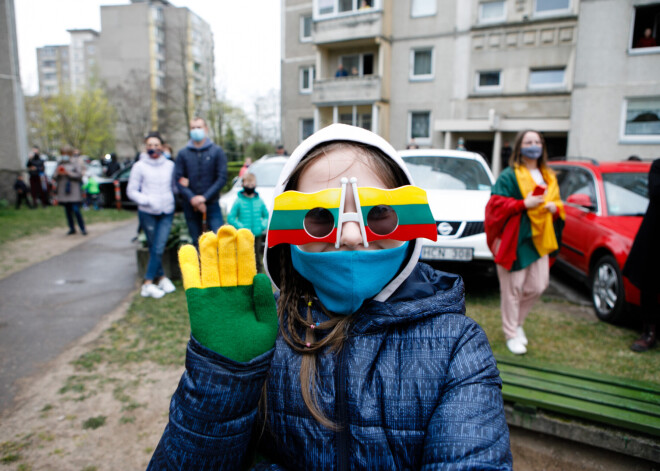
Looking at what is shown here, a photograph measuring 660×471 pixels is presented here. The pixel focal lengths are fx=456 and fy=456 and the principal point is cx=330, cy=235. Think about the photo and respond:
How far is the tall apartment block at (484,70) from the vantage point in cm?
1656

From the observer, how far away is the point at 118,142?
52.5 m

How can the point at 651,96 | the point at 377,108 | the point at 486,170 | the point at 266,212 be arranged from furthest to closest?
the point at 377,108, the point at 651,96, the point at 486,170, the point at 266,212

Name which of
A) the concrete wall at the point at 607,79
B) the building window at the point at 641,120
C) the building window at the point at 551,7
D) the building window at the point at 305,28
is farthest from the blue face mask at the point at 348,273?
the building window at the point at 305,28

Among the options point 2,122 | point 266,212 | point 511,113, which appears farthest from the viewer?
point 511,113

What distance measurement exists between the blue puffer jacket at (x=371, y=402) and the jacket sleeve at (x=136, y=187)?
490 cm

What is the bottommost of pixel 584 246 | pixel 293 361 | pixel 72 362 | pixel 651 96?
pixel 72 362

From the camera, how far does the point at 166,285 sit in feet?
19.7

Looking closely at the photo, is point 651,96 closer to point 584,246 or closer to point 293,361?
point 584,246

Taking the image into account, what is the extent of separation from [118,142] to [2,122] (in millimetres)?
39959

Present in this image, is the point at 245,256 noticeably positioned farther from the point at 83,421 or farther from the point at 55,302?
the point at 55,302

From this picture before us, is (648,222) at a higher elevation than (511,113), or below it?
below

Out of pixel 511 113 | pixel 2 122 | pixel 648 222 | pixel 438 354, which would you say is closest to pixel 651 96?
pixel 511 113

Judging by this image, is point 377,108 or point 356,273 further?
point 377,108

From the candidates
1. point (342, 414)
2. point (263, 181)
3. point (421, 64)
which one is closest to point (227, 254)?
point (342, 414)
